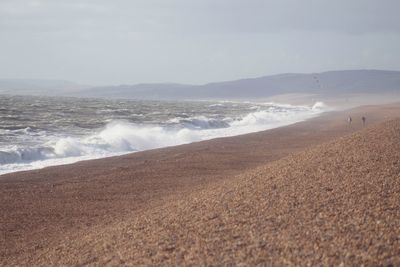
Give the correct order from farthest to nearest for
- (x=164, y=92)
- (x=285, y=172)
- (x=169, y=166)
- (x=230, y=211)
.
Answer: (x=164, y=92) → (x=169, y=166) → (x=285, y=172) → (x=230, y=211)

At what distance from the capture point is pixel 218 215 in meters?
7.04

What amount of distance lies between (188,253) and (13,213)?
525 centimetres

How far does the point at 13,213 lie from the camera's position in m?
9.73

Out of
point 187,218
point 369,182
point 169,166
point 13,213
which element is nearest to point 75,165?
point 169,166

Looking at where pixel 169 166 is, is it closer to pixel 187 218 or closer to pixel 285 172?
pixel 285 172

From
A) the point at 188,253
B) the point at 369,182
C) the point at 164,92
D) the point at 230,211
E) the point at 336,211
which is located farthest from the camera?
the point at 164,92

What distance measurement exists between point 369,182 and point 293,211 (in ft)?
5.46

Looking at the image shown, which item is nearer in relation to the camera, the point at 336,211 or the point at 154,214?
the point at 336,211

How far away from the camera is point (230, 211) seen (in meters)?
7.11

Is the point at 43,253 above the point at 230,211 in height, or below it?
below

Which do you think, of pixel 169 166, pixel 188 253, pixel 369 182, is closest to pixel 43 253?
pixel 188 253

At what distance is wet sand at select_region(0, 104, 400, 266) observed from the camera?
5500 millimetres

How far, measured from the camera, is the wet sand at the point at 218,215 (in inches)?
217

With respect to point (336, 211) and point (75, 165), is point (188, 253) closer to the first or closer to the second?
point (336, 211)
